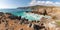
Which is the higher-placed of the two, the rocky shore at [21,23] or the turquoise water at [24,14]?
the turquoise water at [24,14]

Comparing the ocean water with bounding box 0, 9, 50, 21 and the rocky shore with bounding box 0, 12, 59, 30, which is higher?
the ocean water with bounding box 0, 9, 50, 21

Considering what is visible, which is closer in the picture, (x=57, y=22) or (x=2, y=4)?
(x=57, y=22)

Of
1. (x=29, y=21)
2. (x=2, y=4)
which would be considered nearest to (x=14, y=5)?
(x=2, y=4)

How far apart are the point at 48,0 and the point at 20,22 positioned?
0.49 m

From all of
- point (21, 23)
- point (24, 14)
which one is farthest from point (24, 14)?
point (21, 23)

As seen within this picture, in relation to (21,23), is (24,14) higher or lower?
higher

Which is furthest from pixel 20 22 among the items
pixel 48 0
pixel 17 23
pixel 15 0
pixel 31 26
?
pixel 48 0

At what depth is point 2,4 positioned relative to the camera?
1625mm

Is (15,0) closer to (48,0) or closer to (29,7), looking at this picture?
(29,7)

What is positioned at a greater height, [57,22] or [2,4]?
[2,4]

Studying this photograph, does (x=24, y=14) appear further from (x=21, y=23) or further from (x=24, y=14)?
(x=21, y=23)

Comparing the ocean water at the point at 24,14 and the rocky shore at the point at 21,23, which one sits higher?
the ocean water at the point at 24,14

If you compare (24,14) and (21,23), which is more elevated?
(24,14)

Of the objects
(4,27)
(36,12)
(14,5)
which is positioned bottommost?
(4,27)
